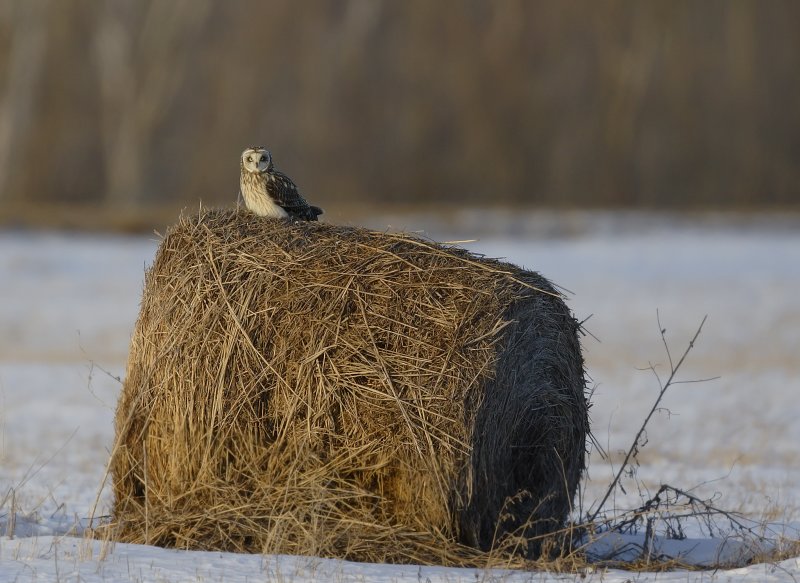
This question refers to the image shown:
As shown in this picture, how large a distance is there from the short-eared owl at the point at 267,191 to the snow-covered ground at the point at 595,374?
1043 millimetres

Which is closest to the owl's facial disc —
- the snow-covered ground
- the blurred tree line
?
the snow-covered ground

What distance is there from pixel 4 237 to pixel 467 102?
16.6 metres

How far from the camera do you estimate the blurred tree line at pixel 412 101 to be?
3838 centimetres

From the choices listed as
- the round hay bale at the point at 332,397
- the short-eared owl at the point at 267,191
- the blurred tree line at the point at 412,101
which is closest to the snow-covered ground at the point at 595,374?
the round hay bale at the point at 332,397

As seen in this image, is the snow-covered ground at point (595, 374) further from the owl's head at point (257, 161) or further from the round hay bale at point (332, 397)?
the owl's head at point (257, 161)

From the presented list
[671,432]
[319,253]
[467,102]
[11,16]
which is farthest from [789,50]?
[319,253]

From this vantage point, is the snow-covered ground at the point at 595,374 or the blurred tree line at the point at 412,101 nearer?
the snow-covered ground at the point at 595,374

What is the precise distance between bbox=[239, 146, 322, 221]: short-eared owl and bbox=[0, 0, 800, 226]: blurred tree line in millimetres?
30293

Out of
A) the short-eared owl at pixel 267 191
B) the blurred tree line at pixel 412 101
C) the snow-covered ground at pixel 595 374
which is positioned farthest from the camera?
the blurred tree line at pixel 412 101

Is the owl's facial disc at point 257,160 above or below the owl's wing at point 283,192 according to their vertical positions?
above

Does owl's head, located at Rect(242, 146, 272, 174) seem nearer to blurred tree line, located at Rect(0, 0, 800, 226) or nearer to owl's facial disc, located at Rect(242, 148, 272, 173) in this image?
owl's facial disc, located at Rect(242, 148, 272, 173)

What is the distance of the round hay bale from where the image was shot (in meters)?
6.52

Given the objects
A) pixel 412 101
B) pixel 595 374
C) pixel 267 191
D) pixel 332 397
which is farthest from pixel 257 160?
pixel 412 101

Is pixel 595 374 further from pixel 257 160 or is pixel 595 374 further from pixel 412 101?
pixel 412 101
